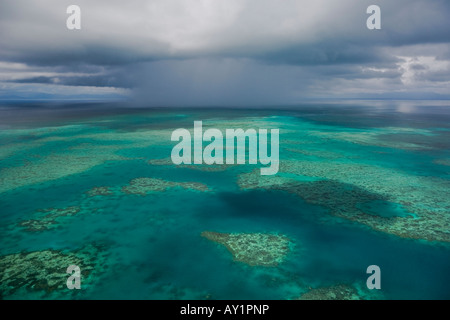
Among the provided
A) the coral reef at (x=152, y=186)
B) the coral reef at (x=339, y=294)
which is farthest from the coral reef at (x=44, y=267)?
the coral reef at (x=339, y=294)

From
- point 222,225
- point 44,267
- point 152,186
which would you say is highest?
point 152,186

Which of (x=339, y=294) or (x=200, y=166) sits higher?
(x=200, y=166)

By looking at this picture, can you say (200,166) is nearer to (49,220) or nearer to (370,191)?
(49,220)

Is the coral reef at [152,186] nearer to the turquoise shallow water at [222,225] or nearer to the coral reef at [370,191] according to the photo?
the turquoise shallow water at [222,225]

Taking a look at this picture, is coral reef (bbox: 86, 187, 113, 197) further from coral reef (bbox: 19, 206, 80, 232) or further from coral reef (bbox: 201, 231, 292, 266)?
coral reef (bbox: 201, 231, 292, 266)

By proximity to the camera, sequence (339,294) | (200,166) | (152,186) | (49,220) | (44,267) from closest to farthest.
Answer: (339,294), (44,267), (49,220), (152,186), (200,166)

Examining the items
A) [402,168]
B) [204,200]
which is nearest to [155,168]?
[204,200]

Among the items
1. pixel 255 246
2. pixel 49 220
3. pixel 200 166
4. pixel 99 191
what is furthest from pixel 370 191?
pixel 49 220
